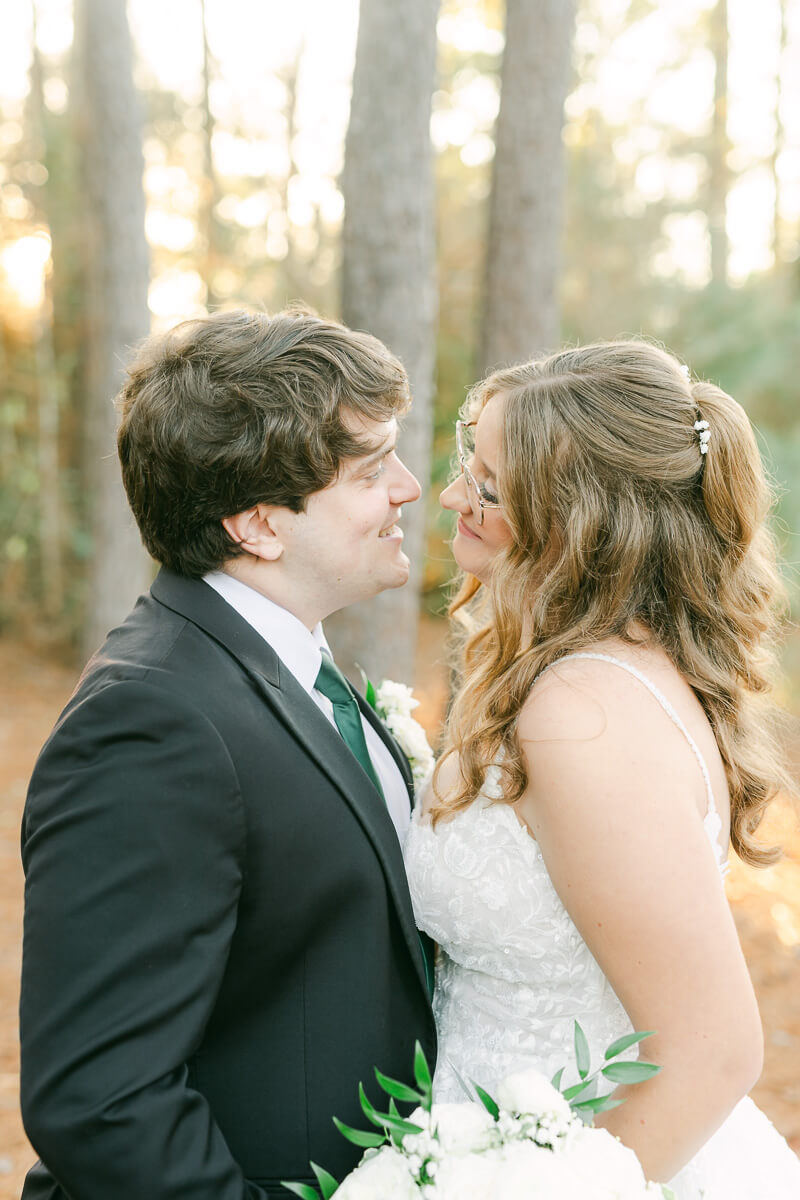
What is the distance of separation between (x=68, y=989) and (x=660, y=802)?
3.52ft

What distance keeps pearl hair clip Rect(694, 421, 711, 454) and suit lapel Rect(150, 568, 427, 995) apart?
3.33ft

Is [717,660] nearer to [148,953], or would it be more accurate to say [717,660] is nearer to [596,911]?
[596,911]

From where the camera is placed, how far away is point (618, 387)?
2.24 meters

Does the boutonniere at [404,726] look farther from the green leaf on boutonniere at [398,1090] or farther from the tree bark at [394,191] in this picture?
the tree bark at [394,191]

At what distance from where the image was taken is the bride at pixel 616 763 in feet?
6.14

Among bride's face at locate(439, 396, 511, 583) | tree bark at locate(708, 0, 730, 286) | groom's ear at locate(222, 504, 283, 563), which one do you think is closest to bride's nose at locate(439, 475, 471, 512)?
bride's face at locate(439, 396, 511, 583)

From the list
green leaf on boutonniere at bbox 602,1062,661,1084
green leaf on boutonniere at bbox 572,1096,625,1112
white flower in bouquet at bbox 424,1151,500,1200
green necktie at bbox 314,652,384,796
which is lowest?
white flower in bouquet at bbox 424,1151,500,1200

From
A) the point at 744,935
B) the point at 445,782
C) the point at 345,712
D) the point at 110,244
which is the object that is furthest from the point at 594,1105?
the point at 110,244

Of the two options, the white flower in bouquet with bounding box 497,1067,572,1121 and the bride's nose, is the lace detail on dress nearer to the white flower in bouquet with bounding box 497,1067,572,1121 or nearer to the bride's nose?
the white flower in bouquet with bounding box 497,1067,572,1121

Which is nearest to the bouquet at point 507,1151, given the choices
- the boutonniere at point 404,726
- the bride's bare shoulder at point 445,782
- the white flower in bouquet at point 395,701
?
the bride's bare shoulder at point 445,782

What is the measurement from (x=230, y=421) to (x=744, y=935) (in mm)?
5890

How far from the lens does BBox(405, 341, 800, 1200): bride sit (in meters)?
1.87

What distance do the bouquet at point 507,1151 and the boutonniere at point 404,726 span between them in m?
1.09

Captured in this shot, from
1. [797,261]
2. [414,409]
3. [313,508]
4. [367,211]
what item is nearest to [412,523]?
[414,409]
